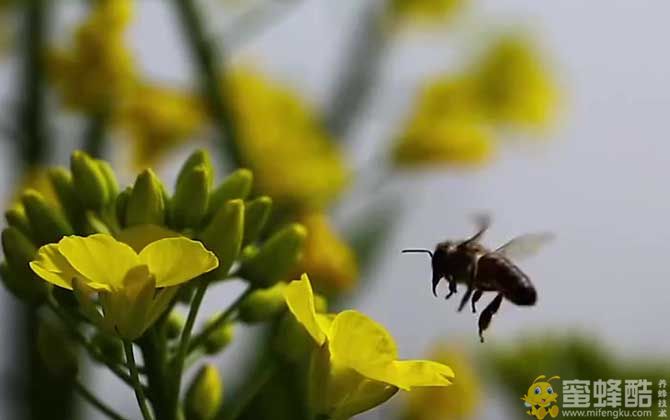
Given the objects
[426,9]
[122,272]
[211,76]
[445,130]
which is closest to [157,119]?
[211,76]

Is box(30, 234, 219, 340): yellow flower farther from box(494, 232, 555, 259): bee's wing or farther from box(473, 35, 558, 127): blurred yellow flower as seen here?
box(473, 35, 558, 127): blurred yellow flower

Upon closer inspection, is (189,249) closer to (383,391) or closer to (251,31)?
(383,391)

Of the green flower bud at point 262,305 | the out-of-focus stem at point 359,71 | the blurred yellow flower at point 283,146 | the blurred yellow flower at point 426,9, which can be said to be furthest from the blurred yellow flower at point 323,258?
the blurred yellow flower at point 426,9

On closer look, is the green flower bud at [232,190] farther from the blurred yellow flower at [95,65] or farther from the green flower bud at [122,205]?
the blurred yellow flower at [95,65]

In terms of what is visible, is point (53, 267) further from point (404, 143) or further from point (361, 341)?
point (404, 143)

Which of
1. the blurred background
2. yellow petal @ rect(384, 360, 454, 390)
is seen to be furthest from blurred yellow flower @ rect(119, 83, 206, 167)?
yellow petal @ rect(384, 360, 454, 390)

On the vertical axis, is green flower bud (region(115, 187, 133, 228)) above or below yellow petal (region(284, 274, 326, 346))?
above
